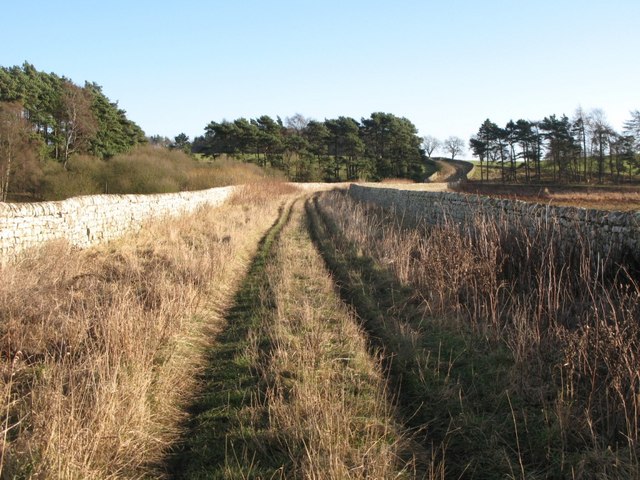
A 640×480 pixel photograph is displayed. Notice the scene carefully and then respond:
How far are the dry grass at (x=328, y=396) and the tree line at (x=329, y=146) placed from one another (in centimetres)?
5829

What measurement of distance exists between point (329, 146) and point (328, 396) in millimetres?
77475

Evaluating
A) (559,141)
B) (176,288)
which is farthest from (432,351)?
(559,141)

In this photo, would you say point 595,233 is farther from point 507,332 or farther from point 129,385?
point 129,385

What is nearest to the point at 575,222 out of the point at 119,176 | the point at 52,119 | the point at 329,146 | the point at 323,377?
the point at 323,377

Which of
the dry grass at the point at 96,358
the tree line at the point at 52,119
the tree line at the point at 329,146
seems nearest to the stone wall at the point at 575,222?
the dry grass at the point at 96,358

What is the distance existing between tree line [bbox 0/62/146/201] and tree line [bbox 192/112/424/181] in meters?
17.9

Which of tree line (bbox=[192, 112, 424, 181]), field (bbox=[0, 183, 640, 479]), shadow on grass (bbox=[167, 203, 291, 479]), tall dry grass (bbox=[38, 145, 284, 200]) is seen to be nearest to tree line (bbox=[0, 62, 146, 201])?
tall dry grass (bbox=[38, 145, 284, 200])

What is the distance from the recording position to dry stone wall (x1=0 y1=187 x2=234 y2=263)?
7.83m

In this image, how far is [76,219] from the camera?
32.7 ft

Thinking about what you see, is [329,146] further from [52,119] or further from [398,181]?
[52,119]

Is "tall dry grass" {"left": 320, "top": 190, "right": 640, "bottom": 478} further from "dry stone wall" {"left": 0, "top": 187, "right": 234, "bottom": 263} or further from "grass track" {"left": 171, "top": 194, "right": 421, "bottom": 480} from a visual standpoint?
"dry stone wall" {"left": 0, "top": 187, "right": 234, "bottom": 263}

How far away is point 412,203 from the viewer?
54.7ft

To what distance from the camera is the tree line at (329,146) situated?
63312 millimetres

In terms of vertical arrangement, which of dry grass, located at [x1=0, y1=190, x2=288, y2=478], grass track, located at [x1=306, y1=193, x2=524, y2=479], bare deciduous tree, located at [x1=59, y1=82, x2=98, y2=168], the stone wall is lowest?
grass track, located at [x1=306, y1=193, x2=524, y2=479]
